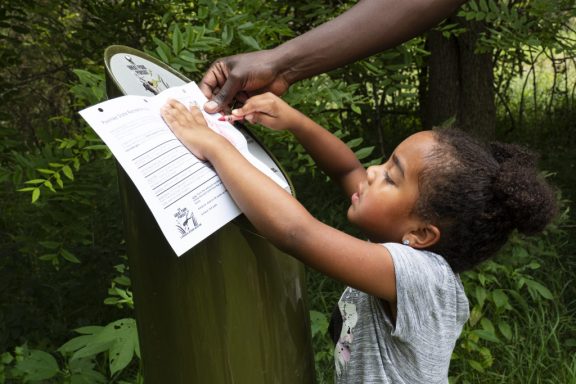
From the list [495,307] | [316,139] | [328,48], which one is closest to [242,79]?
[328,48]

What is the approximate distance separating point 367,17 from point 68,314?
102 inches

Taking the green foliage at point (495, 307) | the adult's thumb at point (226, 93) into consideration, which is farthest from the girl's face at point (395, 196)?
the green foliage at point (495, 307)

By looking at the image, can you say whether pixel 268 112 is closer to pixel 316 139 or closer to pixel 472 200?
pixel 316 139

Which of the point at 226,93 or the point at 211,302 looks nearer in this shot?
the point at 211,302

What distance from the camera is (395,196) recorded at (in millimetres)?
1561

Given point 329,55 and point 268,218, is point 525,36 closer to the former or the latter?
point 329,55

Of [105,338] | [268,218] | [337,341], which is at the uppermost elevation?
[268,218]

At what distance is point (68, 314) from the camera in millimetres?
3658

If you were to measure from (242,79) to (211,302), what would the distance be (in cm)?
53

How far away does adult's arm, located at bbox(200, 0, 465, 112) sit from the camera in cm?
166

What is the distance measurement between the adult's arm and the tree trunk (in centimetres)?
312

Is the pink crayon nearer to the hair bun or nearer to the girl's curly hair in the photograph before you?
the girl's curly hair

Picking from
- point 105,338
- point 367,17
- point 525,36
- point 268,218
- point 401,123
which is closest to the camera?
point 268,218

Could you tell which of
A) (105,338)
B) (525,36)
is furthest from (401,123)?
(105,338)
